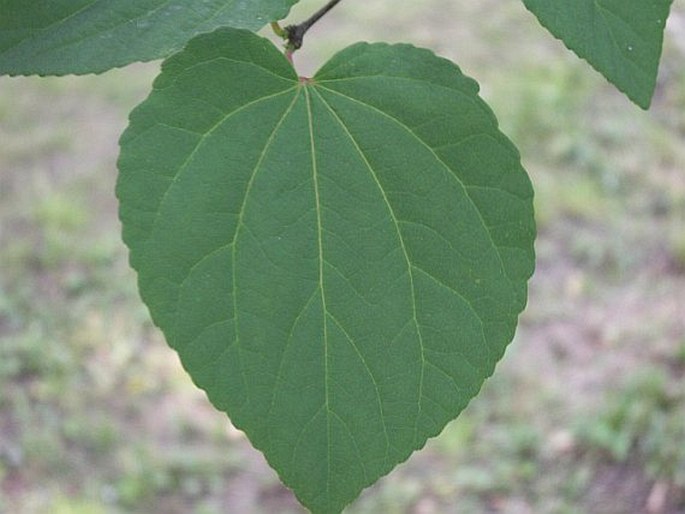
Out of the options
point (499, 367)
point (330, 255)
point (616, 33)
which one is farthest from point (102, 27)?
point (499, 367)

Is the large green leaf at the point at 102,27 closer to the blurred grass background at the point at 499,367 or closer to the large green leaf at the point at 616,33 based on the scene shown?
the large green leaf at the point at 616,33

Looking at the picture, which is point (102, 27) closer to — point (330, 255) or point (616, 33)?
point (330, 255)

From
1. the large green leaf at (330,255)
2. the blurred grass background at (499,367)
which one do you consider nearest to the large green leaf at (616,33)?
the large green leaf at (330,255)

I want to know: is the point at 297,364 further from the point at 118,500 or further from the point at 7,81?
the point at 7,81

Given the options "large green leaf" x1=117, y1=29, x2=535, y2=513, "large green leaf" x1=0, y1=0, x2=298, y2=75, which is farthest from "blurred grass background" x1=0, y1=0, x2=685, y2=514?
"large green leaf" x1=0, y1=0, x2=298, y2=75

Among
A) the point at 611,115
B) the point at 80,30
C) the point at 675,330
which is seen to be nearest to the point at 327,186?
the point at 80,30
